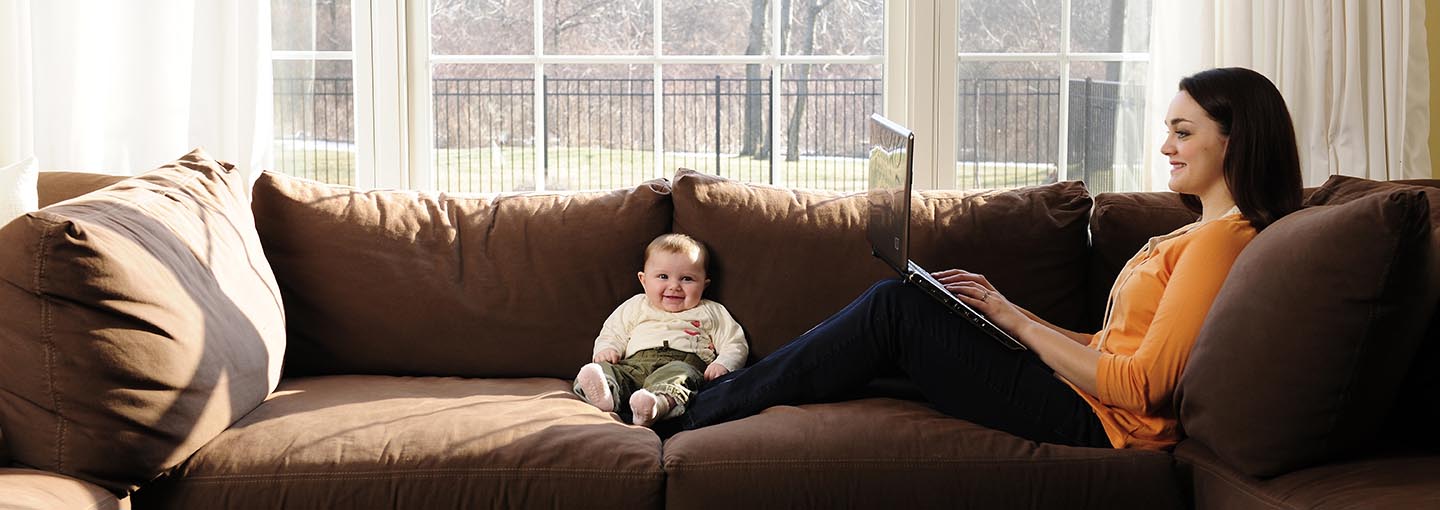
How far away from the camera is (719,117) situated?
356 cm

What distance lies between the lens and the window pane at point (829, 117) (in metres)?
3.54

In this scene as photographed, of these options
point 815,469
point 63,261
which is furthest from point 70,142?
point 815,469

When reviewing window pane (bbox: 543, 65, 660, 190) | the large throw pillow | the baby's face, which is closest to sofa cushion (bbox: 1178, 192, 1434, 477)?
the baby's face

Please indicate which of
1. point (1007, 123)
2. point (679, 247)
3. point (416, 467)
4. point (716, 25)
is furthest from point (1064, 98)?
point (416, 467)

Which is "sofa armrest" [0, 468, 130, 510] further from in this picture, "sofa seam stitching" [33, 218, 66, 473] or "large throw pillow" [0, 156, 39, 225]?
"large throw pillow" [0, 156, 39, 225]

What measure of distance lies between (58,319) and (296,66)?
1.55 meters

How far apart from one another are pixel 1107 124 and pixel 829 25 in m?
0.80

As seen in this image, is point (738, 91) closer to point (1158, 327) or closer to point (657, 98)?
point (657, 98)

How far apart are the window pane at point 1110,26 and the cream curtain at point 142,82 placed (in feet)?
6.91

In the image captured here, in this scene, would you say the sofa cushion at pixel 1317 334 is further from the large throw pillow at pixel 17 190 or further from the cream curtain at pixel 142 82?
the cream curtain at pixel 142 82

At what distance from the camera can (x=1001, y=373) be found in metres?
2.24

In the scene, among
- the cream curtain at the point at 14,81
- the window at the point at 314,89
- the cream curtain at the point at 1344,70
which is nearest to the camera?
the cream curtain at the point at 14,81

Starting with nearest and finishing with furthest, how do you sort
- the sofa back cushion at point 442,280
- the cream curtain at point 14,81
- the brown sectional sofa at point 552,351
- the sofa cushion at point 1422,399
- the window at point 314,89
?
1. the brown sectional sofa at point 552,351
2. the sofa cushion at point 1422,399
3. the sofa back cushion at point 442,280
4. the cream curtain at point 14,81
5. the window at point 314,89

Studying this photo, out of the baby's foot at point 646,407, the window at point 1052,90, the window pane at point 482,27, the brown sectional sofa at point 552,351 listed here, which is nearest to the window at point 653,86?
the window pane at point 482,27
